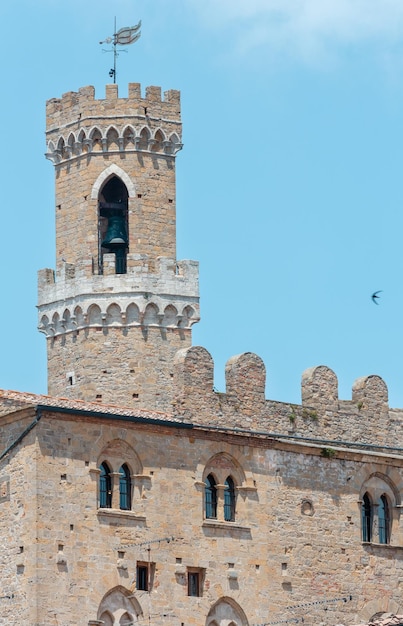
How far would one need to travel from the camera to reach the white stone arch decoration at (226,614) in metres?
63.2

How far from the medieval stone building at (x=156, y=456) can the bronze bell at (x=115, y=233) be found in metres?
0.04

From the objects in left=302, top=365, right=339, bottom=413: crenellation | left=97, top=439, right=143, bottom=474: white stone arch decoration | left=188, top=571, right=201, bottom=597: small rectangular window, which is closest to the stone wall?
left=97, top=439, right=143, bottom=474: white stone arch decoration

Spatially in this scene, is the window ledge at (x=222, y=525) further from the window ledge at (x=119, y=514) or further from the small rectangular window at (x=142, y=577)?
the small rectangular window at (x=142, y=577)

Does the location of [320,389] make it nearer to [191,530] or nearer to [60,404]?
[191,530]

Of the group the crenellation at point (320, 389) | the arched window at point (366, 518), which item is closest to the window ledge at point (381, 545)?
the arched window at point (366, 518)

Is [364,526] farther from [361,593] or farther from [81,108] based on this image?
[81,108]

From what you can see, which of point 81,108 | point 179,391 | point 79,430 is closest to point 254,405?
point 179,391

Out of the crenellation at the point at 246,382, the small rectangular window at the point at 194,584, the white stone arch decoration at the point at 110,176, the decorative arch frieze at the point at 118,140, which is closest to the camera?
the small rectangular window at the point at 194,584

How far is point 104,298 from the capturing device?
7494 cm

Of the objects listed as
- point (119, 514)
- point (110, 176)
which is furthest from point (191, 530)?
point (110, 176)

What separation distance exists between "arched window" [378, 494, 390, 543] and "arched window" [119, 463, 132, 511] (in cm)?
817

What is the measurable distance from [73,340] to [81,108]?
700 cm

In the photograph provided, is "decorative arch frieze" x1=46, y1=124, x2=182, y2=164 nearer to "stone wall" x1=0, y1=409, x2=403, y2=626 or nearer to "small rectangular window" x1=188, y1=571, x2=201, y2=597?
"stone wall" x1=0, y1=409, x2=403, y2=626

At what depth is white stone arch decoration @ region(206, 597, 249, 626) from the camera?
6316 centimetres
